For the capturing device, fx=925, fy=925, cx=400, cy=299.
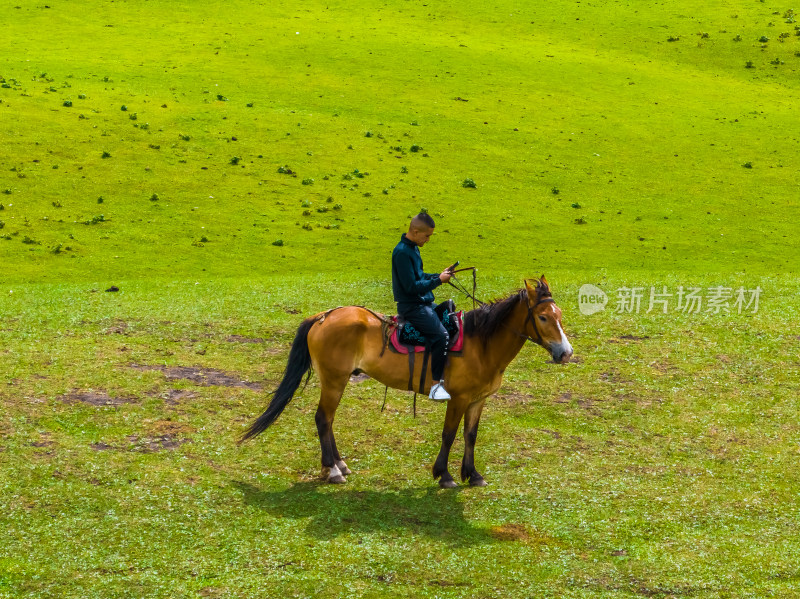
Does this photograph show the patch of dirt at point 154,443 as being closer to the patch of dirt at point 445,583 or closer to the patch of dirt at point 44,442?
the patch of dirt at point 44,442

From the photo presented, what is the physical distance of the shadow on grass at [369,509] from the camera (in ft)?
46.1

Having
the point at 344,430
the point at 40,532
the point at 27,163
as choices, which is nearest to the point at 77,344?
the point at 344,430

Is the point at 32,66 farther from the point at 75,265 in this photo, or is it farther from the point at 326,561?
the point at 326,561

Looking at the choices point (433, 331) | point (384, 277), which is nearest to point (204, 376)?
point (433, 331)

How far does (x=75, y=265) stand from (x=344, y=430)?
20.4m

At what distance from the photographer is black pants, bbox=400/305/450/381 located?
15.2 metres

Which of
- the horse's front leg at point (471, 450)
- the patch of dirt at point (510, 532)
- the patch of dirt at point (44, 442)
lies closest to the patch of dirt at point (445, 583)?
the patch of dirt at point (510, 532)

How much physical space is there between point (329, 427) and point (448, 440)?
2038mm

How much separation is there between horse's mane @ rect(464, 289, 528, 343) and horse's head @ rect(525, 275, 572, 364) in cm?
22

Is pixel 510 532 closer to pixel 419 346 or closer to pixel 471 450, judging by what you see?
pixel 471 450

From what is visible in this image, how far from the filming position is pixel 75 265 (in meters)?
34.9

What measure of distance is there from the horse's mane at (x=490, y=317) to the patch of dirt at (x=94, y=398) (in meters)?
7.64

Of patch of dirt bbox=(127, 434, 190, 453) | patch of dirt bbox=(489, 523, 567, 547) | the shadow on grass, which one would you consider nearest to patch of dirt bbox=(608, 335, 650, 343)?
the shadow on grass

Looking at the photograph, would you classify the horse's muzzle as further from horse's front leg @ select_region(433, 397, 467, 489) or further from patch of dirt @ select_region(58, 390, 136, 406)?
patch of dirt @ select_region(58, 390, 136, 406)
